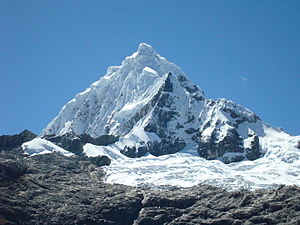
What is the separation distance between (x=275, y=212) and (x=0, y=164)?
203 feet

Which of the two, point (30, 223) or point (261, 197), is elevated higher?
point (261, 197)

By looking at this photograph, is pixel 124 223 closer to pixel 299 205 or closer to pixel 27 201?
pixel 27 201

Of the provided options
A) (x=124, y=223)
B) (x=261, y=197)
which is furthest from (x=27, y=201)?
(x=261, y=197)

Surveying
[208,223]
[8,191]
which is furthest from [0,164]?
[208,223]

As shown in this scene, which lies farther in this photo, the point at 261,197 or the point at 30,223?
the point at 261,197

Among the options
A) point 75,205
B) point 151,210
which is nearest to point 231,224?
point 151,210

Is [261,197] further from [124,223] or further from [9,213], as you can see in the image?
[9,213]

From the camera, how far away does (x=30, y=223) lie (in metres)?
184

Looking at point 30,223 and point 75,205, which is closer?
point 30,223

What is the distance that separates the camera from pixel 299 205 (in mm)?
185375

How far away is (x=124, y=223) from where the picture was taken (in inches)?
7638

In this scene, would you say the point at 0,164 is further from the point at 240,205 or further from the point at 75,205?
the point at 240,205

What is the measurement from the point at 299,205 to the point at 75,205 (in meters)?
51.8

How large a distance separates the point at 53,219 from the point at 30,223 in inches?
263
